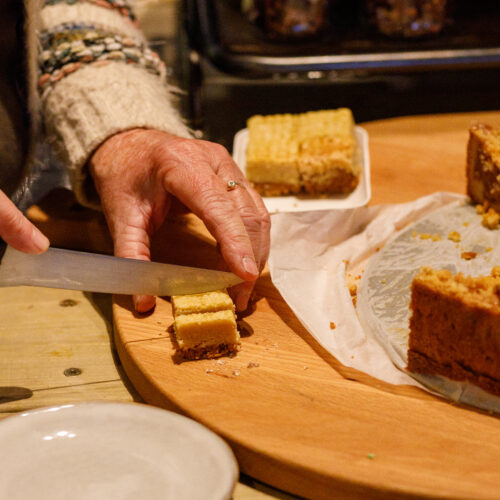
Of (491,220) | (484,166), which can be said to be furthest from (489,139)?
(491,220)

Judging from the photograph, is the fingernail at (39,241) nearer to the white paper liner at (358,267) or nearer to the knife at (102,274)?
the knife at (102,274)

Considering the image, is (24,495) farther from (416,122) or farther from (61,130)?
(416,122)

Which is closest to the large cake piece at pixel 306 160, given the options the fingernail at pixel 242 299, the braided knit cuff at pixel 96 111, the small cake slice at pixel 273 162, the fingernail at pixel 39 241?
the small cake slice at pixel 273 162

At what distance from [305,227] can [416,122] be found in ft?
2.91

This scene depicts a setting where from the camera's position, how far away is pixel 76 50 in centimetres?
205

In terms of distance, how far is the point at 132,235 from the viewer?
1653mm

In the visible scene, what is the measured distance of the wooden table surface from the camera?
4.74ft

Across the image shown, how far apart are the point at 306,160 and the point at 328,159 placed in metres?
0.07

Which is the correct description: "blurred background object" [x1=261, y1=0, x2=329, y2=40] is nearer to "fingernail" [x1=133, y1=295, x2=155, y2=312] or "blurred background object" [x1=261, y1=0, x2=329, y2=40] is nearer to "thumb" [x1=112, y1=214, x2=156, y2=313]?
"thumb" [x1=112, y1=214, x2=156, y2=313]

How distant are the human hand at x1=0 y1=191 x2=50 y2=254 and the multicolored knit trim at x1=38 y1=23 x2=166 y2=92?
35.7 inches

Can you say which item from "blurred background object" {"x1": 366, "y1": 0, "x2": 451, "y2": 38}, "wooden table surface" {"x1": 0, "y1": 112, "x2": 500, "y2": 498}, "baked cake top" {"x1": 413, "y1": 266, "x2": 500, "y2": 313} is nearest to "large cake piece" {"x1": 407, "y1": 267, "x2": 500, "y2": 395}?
"baked cake top" {"x1": 413, "y1": 266, "x2": 500, "y2": 313}

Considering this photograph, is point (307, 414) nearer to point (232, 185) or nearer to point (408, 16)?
point (232, 185)

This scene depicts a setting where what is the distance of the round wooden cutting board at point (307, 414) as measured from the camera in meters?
1.17

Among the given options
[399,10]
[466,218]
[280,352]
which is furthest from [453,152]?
[280,352]
